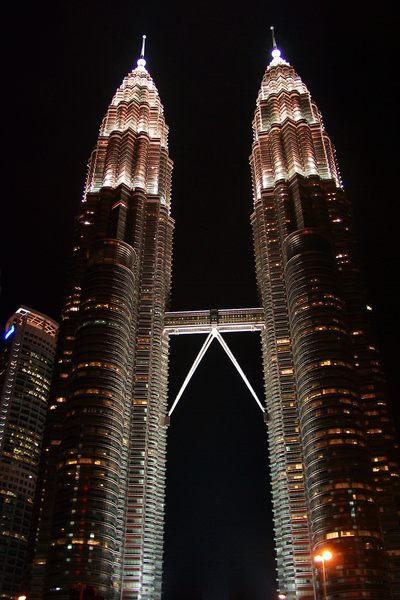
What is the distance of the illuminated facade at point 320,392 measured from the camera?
388ft

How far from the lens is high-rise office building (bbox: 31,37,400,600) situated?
397 ft

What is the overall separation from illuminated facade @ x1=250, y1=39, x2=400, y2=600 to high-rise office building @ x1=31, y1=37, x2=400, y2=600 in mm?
344

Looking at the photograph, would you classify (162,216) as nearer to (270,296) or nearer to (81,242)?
(81,242)

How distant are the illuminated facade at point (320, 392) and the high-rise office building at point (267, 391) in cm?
34

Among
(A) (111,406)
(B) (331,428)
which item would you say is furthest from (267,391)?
(A) (111,406)

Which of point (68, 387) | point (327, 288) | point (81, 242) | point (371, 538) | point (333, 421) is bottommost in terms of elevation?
point (371, 538)

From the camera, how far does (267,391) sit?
6225 inches

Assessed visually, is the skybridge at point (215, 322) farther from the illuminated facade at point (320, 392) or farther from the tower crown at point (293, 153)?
the tower crown at point (293, 153)

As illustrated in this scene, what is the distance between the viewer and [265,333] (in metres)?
167

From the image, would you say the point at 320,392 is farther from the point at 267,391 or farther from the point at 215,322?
the point at 215,322

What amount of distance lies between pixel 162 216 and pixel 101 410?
73.6m

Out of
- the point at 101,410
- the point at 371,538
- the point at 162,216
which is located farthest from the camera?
the point at 162,216

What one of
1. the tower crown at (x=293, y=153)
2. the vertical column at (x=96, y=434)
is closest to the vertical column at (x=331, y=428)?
the tower crown at (x=293, y=153)

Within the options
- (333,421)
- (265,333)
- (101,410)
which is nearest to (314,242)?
(265,333)
